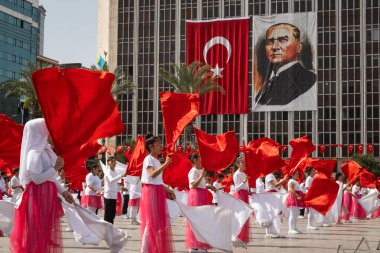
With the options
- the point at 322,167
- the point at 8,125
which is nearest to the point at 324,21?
the point at 322,167

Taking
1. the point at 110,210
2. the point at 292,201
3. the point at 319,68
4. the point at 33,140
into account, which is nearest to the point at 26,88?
the point at 292,201

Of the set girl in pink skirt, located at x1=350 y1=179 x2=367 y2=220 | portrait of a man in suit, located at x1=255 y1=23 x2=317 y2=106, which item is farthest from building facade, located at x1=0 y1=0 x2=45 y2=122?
girl in pink skirt, located at x1=350 y1=179 x2=367 y2=220

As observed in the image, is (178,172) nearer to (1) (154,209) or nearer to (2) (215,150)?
(2) (215,150)

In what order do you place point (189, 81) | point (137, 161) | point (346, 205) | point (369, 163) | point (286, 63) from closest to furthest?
point (137, 161) < point (346, 205) < point (189, 81) < point (369, 163) < point (286, 63)

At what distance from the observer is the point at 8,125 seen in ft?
44.5

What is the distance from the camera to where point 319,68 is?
66.6 m

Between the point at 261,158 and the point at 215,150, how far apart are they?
3468mm

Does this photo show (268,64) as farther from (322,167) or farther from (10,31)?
(322,167)

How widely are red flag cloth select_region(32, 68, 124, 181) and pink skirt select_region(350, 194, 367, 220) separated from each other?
67.7ft

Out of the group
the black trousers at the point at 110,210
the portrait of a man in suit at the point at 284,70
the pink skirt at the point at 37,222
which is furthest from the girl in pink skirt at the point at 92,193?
the portrait of a man in suit at the point at 284,70

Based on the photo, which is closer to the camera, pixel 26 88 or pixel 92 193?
pixel 92 193

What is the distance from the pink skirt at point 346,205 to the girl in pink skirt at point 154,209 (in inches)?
651

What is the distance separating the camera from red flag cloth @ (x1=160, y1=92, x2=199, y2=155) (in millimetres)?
10844

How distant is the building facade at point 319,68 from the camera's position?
6562 centimetres
